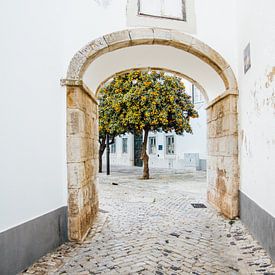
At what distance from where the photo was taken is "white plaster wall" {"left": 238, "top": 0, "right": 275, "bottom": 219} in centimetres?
348

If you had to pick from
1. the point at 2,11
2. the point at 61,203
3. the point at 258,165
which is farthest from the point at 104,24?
the point at 258,165

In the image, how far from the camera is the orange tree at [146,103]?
33.9ft

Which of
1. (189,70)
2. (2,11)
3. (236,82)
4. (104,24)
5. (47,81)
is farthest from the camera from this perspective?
(189,70)

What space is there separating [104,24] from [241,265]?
412 cm

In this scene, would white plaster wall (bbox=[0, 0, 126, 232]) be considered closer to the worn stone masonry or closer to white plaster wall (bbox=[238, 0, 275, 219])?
the worn stone masonry

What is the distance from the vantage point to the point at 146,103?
10.4m

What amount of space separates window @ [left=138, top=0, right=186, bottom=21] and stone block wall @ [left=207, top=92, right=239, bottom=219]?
5.59 ft

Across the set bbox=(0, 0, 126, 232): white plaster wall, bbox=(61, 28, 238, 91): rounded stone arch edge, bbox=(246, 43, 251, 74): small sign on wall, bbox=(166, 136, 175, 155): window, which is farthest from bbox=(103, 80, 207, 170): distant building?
bbox=(0, 0, 126, 232): white plaster wall

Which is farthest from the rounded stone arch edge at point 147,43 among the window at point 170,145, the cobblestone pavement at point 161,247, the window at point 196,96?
the window at point 170,145

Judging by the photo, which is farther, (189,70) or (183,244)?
(189,70)

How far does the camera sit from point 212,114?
647 cm

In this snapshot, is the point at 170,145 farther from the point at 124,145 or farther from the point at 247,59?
the point at 247,59

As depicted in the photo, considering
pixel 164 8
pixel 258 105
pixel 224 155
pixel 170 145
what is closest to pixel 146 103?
pixel 224 155

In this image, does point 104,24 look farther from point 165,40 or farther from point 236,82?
point 236,82
